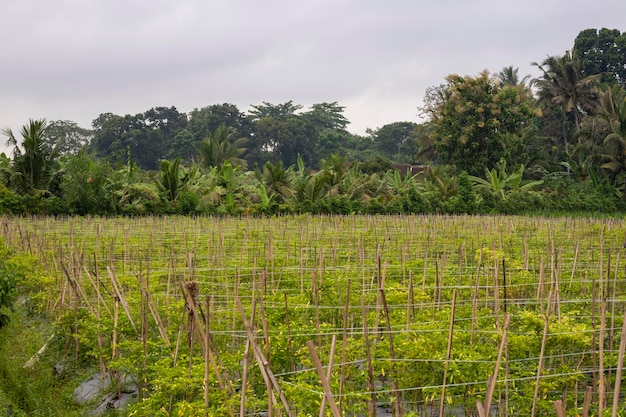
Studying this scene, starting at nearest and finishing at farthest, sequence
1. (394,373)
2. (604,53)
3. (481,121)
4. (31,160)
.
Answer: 1. (394,373)
2. (31,160)
3. (481,121)
4. (604,53)

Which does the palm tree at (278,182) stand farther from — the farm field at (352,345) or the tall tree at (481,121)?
the farm field at (352,345)

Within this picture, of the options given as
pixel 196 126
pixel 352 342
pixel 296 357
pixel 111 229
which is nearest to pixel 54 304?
pixel 296 357

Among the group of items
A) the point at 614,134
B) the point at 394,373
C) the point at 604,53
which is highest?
the point at 604,53

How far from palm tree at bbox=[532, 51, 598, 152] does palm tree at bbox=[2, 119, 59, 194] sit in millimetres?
19837

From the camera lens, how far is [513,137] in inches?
932

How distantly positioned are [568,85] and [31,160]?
833 inches

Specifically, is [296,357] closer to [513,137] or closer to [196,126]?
[513,137]

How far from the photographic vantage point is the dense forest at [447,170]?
17.8 metres

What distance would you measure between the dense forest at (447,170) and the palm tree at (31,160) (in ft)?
0.11

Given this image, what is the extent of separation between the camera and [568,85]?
27.9 meters

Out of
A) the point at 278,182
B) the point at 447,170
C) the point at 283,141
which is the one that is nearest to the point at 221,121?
the point at 283,141

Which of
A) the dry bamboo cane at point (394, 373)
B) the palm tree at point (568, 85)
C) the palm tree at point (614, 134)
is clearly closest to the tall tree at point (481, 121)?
the palm tree at point (614, 134)

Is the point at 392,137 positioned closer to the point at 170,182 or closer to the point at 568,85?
the point at 568,85

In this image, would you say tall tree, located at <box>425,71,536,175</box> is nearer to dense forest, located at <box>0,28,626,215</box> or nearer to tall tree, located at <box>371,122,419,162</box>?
dense forest, located at <box>0,28,626,215</box>
